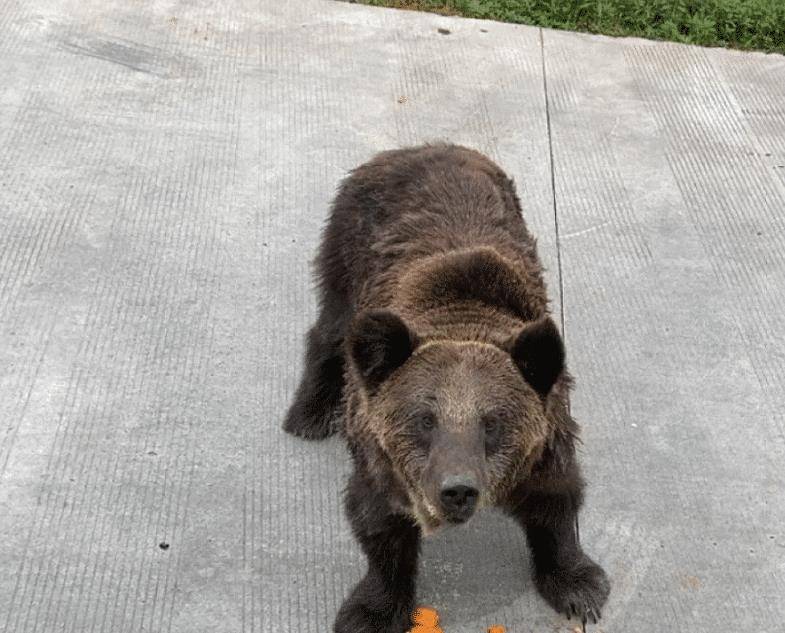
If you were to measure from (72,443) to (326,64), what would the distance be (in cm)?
371

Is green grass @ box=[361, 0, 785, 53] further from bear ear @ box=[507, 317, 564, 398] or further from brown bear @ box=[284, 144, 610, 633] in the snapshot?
bear ear @ box=[507, 317, 564, 398]

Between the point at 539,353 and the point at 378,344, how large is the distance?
0.52 m

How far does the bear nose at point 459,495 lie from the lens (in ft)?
11.7

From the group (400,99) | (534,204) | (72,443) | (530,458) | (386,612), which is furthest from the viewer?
(400,99)

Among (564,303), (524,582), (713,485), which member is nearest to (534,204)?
(564,303)

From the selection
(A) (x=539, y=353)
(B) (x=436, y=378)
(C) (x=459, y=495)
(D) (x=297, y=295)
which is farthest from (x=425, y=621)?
(D) (x=297, y=295)

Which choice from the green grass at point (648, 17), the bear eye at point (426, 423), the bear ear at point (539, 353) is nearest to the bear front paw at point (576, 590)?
the bear ear at point (539, 353)

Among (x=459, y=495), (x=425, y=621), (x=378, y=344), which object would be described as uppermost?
(x=378, y=344)

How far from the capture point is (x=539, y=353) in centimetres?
380

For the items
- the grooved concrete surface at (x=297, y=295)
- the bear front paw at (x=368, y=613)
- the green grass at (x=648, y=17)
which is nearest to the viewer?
the bear front paw at (x=368, y=613)

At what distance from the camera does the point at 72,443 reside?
4922 millimetres

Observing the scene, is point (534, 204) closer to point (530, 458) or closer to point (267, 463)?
point (267, 463)

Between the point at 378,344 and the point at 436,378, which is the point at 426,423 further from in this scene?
the point at 378,344

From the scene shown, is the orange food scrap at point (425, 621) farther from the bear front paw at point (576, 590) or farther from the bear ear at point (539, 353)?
the bear ear at point (539, 353)
